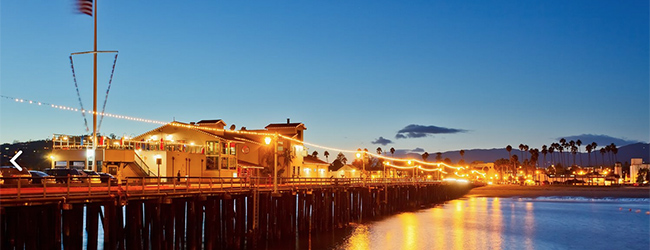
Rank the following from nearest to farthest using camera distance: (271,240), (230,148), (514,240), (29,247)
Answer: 1. (29,247)
2. (271,240)
3. (514,240)
4. (230,148)

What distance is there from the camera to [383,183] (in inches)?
2392

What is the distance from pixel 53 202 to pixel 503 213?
54957 millimetres

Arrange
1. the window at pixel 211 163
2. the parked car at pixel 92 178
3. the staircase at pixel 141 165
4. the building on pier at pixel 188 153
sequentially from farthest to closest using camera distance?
the window at pixel 211 163 → the staircase at pixel 141 165 → the building on pier at pixel 188 153 → the parked car at pixel 92 178

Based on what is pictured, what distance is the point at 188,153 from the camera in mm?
50125

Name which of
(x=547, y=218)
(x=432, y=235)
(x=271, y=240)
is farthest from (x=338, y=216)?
(x=547, y=218)

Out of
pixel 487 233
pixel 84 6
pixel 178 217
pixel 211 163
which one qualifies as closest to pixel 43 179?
pixel 178 217

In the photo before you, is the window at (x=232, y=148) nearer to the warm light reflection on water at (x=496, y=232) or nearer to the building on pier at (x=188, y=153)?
the building on pier at (x=188, y=153)

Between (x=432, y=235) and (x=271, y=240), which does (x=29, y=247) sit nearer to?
(x=271, y=240)

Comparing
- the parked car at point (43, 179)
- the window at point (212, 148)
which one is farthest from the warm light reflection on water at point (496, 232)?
the window at point (212, 148)

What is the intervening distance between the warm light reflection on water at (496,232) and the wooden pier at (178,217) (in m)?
2.88

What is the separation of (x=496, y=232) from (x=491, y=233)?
0.92 m

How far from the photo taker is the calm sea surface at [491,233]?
38531mm

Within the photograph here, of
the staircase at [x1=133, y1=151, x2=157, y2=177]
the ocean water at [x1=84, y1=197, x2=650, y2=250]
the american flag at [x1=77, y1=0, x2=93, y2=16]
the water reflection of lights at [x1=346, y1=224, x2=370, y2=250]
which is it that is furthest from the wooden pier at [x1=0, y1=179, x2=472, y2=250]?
the staircase at [x1=133, y1=151, x2=157, y2=177]

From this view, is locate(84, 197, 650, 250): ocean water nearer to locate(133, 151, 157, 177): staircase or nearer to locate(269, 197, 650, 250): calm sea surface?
locate(269, 197, 650, 250): calm sea surface
